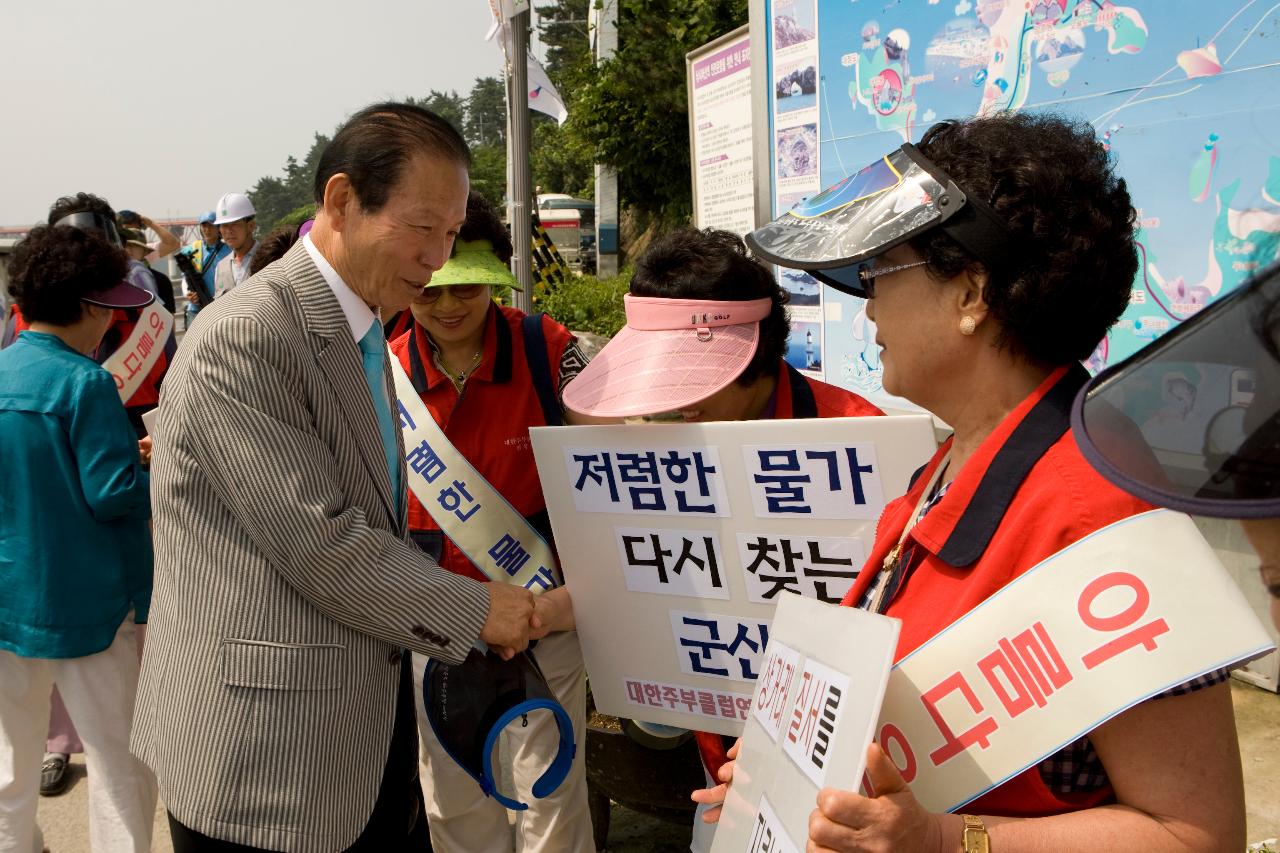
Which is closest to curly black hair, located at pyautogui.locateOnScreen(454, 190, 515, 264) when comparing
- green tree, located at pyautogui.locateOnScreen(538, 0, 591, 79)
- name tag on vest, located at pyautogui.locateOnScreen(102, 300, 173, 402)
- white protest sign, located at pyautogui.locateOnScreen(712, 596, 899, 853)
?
white protest sign, located at pyautogui.locateOnScreen(712, 596, 899, 853)

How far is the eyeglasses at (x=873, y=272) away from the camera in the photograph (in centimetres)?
133

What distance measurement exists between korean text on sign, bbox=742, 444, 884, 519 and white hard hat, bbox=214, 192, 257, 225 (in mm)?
6543

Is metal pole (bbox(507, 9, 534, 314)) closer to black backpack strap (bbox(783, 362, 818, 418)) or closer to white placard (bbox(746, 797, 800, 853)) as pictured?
black backpack strap (bbox(783, 362, 818, 418))

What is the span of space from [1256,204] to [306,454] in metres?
2.27

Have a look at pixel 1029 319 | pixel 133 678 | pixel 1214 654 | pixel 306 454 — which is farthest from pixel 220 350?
pixel 133 678

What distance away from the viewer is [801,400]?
2258 mm

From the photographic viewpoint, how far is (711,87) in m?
4.82

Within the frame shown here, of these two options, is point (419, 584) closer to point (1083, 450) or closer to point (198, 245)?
point (1083, 450)

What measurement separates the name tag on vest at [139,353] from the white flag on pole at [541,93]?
273 cm

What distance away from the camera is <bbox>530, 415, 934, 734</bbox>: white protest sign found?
1.78 meters

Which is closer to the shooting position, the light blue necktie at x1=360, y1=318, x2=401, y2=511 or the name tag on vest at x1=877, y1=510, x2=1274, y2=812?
the name tag on vest at x1=877, y1=510, x2=1274, y2=812

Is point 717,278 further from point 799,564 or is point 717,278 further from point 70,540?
point 70,540

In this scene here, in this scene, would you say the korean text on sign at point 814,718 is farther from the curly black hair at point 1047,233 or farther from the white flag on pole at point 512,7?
the white flag on pole at point 512,7

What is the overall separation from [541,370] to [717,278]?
0.72 m
